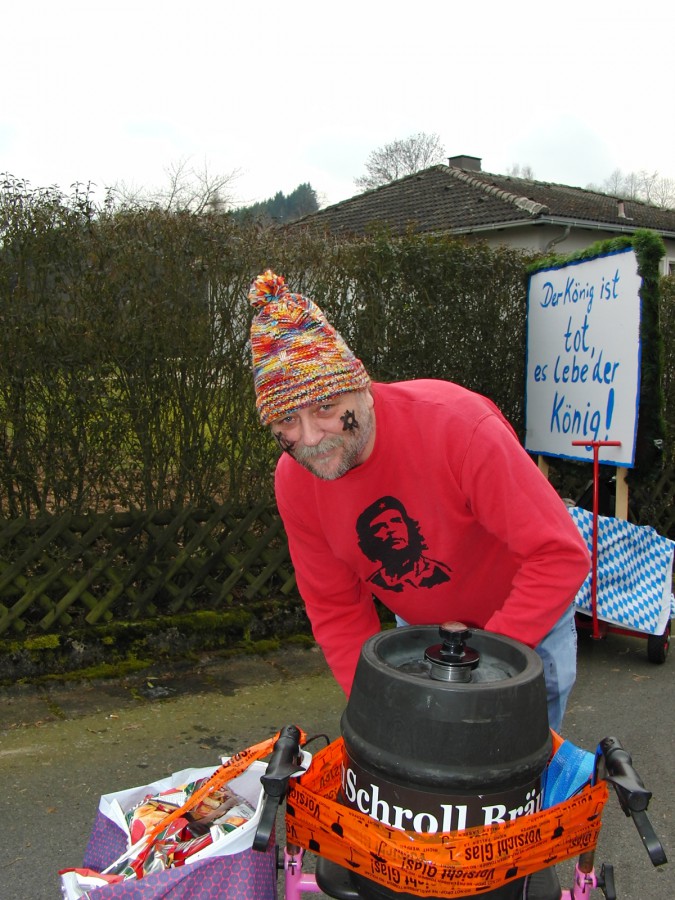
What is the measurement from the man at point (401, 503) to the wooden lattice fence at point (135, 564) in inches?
101

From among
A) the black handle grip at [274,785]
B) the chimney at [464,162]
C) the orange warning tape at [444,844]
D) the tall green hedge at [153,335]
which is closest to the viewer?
the orange warning tape at [444,844]

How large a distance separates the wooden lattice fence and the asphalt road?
1.31 feet

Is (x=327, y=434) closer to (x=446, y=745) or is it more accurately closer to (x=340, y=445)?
(x=340, y=445)

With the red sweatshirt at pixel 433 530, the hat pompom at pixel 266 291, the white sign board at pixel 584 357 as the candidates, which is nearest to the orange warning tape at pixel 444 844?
the red sweatshirt at pixel 433 530

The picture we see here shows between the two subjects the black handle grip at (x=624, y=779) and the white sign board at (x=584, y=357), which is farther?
the white sign board at (x=584, y=357)

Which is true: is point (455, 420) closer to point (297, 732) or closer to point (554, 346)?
point (297, 732)

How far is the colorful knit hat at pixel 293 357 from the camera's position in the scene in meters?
1.80

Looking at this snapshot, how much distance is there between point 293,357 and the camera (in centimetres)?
182

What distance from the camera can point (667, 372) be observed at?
6.62 meters

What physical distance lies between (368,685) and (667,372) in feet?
19.3

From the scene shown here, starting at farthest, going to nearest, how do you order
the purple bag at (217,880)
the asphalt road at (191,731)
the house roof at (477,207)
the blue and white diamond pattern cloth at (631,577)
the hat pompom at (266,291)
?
the house roof at (477,207), the blue and white diamond pattern cloth at (631,577), the asphalt road at (191,731), the hat pompom at (266,291), the purple bag at (217,880)

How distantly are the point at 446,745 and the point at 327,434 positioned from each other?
28.8 inches

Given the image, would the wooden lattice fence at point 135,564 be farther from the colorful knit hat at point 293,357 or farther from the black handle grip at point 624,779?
the black handle grip at point 624,779

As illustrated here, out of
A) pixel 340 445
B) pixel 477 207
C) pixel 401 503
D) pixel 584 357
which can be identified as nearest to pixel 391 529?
pixel 401 503
